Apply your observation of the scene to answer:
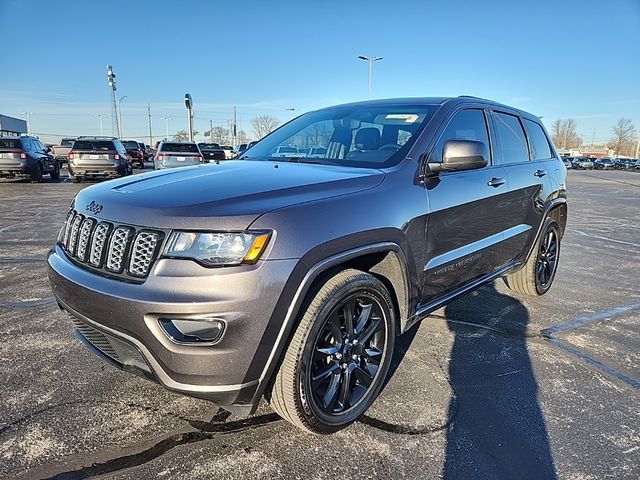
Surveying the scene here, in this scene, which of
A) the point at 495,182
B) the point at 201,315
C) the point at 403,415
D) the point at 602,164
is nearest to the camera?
the point at 201,315

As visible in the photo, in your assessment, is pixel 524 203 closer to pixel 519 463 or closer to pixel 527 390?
pixel 527 390

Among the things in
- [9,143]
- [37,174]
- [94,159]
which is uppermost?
[9,143]

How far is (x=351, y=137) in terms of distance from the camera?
3.57 meters

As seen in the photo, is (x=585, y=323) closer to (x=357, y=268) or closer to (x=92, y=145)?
(x=357, y=268)

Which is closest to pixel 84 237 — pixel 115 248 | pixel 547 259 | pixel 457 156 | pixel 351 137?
pixel 115 248

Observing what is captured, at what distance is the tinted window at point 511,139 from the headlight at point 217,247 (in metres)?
2.84

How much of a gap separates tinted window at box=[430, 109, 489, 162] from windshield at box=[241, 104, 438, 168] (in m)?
0.18

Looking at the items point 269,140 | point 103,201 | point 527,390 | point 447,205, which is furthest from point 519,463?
point 269,140

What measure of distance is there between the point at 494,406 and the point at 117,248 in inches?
91.9

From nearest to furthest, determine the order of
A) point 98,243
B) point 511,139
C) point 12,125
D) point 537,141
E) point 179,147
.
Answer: point 98,243 < point 511,139 < point 537,141 < point 179,147 < point 12,125

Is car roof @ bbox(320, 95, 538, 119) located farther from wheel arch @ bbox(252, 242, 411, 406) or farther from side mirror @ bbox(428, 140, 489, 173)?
wheel arch @ bbox(252, 242, 411, 406)

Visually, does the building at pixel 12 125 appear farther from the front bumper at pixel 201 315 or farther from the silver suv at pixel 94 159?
the front bumper at pixel 201 315

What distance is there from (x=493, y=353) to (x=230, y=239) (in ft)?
8.11

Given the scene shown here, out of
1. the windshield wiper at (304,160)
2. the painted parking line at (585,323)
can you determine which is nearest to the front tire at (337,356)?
the windshield wiper at (304,160)
